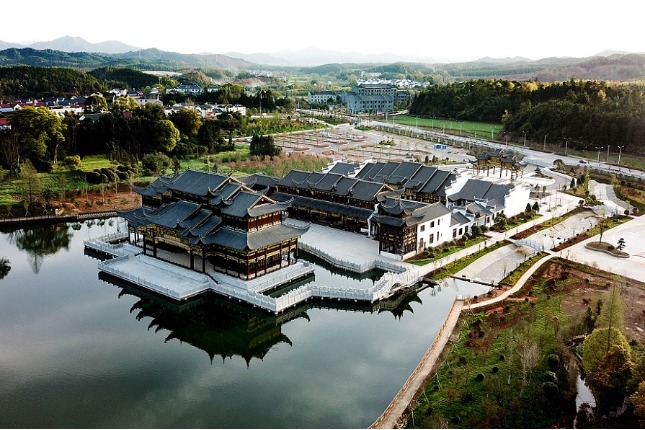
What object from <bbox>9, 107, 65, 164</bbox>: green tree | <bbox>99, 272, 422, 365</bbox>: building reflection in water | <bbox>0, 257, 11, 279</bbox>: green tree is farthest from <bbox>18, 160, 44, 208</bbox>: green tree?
<bbox>99, 272, 422, 365</bbox>: building reflection in water

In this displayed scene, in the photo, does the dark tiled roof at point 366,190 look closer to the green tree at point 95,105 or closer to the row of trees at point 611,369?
the row of trees at point 611,369

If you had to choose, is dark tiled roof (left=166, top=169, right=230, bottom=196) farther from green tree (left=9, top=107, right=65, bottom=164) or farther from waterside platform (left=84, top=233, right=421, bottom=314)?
green tree (left=9, top=107, right=65, bottom=164)

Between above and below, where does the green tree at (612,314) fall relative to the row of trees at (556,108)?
below

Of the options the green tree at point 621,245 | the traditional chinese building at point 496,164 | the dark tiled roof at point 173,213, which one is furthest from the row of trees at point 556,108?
the dark tiled roof at point 173,213

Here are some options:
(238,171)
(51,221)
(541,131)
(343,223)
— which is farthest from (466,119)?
(51,221)

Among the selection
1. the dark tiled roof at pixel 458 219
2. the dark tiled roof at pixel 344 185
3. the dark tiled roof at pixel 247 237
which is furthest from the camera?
the dark tiled roof at pixel 344 185

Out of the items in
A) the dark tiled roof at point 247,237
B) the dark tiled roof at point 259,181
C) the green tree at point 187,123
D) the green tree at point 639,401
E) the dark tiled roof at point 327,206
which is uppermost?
the green tree at point 187,123
